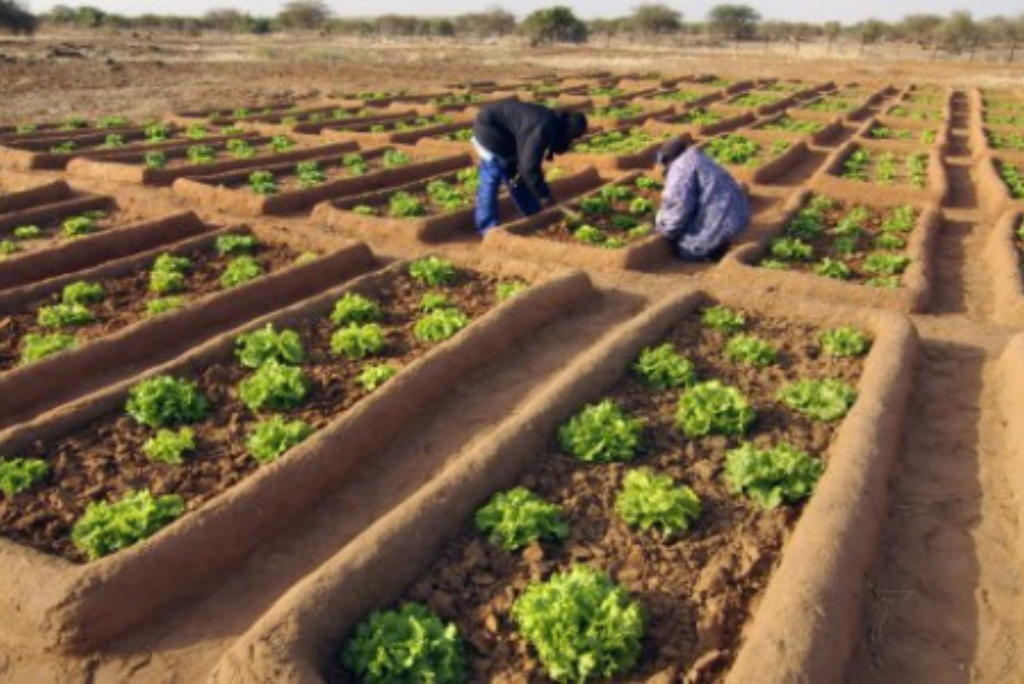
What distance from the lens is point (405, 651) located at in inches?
180

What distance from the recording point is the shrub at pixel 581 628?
181 inches

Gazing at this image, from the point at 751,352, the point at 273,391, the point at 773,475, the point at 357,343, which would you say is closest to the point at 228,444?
the point at 273,391

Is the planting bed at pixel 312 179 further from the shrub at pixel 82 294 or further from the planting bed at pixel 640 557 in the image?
the planting bed at pixel 640 557

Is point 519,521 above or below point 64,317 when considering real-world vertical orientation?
below

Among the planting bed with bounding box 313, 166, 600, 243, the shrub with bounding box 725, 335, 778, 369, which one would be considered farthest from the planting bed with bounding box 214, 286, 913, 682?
the planting bed with bounding box 313, 166, 600, 243

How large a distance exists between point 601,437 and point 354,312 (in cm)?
375

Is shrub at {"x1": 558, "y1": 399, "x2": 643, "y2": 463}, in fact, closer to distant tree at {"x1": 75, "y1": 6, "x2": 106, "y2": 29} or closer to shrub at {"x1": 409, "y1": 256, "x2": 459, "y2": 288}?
shrub at {"x1": 409, "y1": 256, "x2": 459, "y2": 288}

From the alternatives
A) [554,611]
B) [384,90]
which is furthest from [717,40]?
[554,611]

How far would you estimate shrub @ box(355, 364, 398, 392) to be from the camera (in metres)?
7.74

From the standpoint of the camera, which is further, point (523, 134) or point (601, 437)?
point (523, 134)

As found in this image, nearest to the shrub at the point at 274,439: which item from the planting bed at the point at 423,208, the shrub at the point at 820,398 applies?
the shrub at the point at 820,398

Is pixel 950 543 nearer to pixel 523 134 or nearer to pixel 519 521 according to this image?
pixel 519 521

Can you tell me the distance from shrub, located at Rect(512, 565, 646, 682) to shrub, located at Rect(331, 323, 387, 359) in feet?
13.6

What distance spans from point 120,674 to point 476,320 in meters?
5.01
